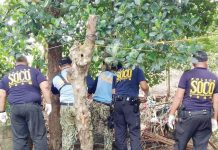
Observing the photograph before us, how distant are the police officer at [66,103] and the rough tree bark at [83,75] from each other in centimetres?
102

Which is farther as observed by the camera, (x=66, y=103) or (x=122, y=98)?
(x=122, y=98)

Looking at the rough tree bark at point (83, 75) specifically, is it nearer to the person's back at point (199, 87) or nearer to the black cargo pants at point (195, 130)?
the black cargo pants at point (195, 130)

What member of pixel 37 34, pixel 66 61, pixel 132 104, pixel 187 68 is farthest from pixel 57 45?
pixel 187 68

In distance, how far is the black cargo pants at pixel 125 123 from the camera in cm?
661

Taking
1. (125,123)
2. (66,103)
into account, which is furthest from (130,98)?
(66,103)

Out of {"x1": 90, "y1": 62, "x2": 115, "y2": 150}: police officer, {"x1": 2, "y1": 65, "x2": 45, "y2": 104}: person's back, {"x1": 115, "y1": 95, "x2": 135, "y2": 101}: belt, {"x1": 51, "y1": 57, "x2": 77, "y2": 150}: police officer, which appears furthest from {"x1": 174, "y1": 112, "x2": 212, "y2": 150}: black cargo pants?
{"x1": 2, "y1": 65, "x2": 45, "y2": 104}: person's back

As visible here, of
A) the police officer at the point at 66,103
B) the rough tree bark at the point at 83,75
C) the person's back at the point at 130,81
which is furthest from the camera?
the person's back at the point at 130,81

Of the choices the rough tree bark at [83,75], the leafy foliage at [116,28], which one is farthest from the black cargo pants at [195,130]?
the rough tree bark at [83,75]

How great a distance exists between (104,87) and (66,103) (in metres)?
0.83

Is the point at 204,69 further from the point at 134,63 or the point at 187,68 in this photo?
the point at 134,63

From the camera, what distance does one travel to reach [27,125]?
6.27 m

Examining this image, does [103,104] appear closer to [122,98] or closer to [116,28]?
[122,98]

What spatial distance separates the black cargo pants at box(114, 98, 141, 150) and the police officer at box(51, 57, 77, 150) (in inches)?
32.1

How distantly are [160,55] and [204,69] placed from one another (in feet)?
3.94
